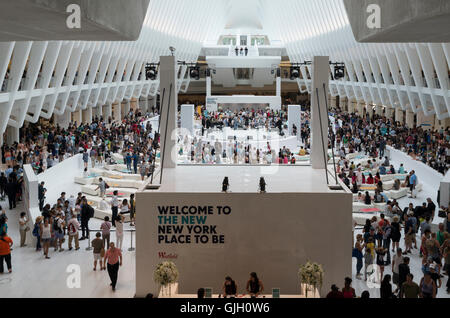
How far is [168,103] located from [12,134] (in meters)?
15.9

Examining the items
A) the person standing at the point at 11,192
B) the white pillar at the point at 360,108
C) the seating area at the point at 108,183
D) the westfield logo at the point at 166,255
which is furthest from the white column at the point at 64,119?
the white pillar at the point at 360,108

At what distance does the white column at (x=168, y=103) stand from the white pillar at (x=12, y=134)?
49.0 ft

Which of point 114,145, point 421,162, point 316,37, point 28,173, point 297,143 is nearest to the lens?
point 28,173

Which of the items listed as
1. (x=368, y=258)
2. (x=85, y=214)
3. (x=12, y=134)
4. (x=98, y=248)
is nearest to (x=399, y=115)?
(x=12, y=134)

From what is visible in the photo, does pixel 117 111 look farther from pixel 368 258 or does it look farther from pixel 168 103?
pixel 368 258

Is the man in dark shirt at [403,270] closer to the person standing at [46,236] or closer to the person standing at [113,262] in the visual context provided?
the person standing at [113,262]

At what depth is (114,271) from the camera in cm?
990

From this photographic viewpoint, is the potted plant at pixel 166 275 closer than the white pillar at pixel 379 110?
Yes

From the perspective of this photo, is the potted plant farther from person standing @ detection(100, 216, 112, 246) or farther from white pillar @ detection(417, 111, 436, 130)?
white pillar @ detection(417, 111, 436, 130)

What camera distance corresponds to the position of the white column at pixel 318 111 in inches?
466

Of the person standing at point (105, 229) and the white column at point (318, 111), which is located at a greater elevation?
the white column at point (318, 111)
